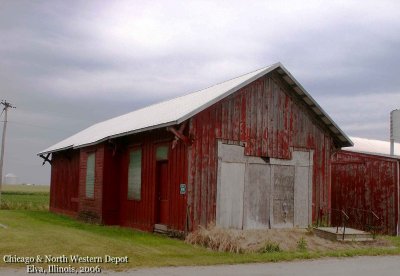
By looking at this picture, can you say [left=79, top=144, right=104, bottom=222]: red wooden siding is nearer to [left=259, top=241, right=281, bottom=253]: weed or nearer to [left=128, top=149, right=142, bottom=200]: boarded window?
[left=128, top=149, right=142, bottom=200]: boarded window

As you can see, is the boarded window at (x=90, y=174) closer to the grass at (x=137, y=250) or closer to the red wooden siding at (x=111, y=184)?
the red wooden siding at (x=111, y=184)

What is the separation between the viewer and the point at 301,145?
20.0 m

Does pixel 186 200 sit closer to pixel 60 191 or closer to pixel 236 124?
pixel 236 124

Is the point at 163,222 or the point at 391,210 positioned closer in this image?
the point at 163,222

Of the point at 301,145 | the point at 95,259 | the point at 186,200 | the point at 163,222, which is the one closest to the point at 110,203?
the point at 163,222

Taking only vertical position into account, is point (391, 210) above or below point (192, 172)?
below

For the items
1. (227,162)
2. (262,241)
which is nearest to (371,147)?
(227,162)

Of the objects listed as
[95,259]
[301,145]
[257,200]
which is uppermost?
[301,145]

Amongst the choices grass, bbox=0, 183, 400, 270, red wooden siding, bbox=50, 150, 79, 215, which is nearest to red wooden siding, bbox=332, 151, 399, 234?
grass, bbox=0, 183, 400, 270

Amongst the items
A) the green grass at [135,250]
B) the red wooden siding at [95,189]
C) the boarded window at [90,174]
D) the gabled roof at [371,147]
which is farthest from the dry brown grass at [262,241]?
the gabled roof at [371,147]

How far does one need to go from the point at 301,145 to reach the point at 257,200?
295cm

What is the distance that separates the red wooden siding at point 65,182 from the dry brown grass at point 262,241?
40.9ft

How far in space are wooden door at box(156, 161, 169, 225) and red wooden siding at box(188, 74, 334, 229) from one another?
62.7 inches

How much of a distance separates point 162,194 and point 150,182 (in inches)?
32.5
